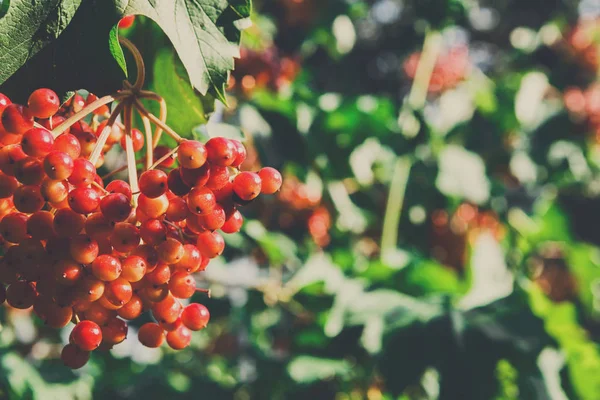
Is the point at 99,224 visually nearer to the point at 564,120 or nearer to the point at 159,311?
the point at 159,311

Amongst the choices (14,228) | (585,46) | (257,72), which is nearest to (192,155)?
(14,228)

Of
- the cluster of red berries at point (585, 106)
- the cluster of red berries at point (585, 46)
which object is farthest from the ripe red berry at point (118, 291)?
the cluster of red berries at point (585, 46)

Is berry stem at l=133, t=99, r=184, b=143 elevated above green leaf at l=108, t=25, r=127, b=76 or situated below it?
below

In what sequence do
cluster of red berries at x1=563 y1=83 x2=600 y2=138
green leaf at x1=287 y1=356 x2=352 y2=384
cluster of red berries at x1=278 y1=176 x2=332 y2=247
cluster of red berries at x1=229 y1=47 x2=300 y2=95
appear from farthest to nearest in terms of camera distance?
cluster of red berries at x1=563 y1=83 x2=600 y2=138 → cluster of red berries at x1=278 y1=176 x2=332 y2=247 → cluster of red berries at x1=229 y1=47 x2=300 y2=95 → green leaf at x1=287 y1=356 x2=352 y2=384

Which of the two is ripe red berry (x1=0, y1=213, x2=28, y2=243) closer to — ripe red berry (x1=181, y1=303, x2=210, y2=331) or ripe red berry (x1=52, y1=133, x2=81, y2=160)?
ripe red berry (x1=52, y1=133, x2=81, y2=160)

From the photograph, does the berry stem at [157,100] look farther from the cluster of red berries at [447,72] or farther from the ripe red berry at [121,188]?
the cluster of red berries at [447,72]

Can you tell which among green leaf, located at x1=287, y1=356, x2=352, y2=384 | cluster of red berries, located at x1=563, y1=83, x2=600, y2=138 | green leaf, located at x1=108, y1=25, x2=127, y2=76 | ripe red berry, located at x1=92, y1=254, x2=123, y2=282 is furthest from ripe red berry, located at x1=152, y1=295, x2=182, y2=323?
cluster of red berries, located at x1=563, y1=83, x2=600, y2=138

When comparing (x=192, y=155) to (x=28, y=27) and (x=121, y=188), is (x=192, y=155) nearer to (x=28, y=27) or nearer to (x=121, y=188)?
(x=121, y=188)
